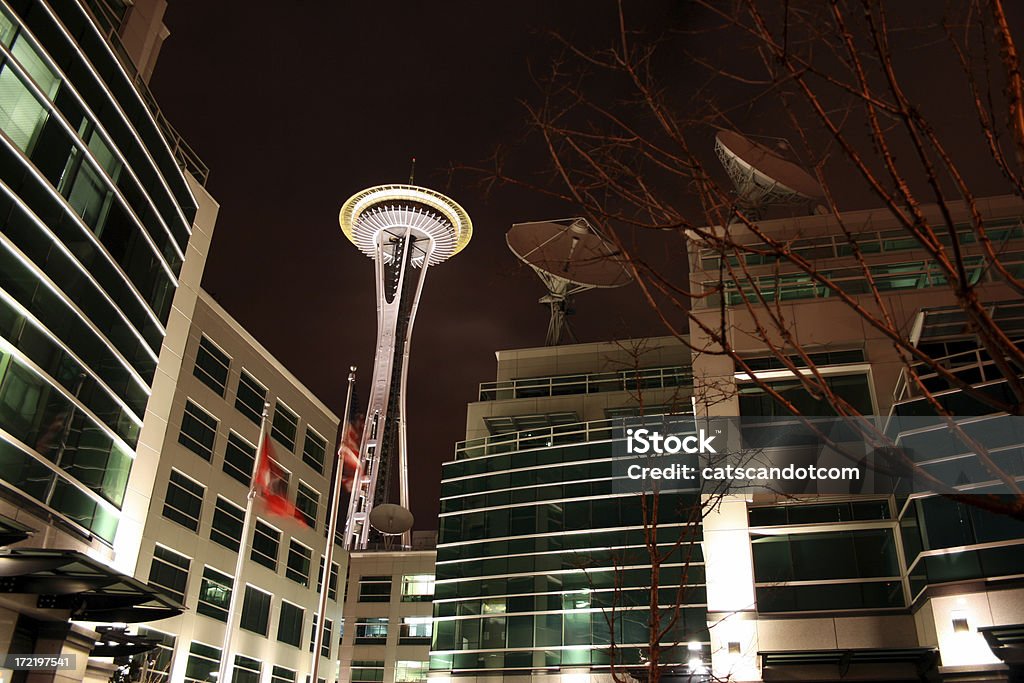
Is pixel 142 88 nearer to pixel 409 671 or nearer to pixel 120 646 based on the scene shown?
pixel 120 646

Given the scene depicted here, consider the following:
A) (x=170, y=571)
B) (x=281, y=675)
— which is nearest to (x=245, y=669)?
(x=281, y=675)

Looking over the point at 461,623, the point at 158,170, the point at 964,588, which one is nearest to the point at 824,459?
the point at 964,588

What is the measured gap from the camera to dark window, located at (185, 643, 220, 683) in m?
39.6

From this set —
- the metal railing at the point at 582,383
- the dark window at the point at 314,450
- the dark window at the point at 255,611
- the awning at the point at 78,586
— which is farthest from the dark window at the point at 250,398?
the awning at the point at 78,586

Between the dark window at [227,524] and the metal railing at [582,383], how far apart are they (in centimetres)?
1815

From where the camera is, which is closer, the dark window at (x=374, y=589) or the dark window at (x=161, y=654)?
the dark window at (x=161, y=654)

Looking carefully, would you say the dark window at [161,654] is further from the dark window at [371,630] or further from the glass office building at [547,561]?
the dark window at [371,630]

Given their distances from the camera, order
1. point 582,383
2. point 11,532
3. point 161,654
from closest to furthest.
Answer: point 11,532 → point 161,654 → point 582,383

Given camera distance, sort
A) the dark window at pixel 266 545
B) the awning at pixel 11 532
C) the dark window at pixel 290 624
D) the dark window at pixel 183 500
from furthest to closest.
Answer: the dark window at pixel 290 624 < the dark window at pixel 266 545 < the dark window at pixel 183 500 < the awning at pixel 11 532

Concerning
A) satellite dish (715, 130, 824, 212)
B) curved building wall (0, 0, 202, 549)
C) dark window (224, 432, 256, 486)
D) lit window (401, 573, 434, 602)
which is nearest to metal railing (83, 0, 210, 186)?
curved building wall (0, 0, 202, 549)

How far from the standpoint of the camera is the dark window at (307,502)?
52562 mm

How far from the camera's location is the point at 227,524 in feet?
145

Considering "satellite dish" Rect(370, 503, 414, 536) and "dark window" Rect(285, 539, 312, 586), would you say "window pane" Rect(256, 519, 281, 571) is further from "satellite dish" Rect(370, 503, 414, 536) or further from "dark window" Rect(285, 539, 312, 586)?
"satellite dish" Rect(370, 503, 414, 536)

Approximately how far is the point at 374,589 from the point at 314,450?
14359 millimetres
